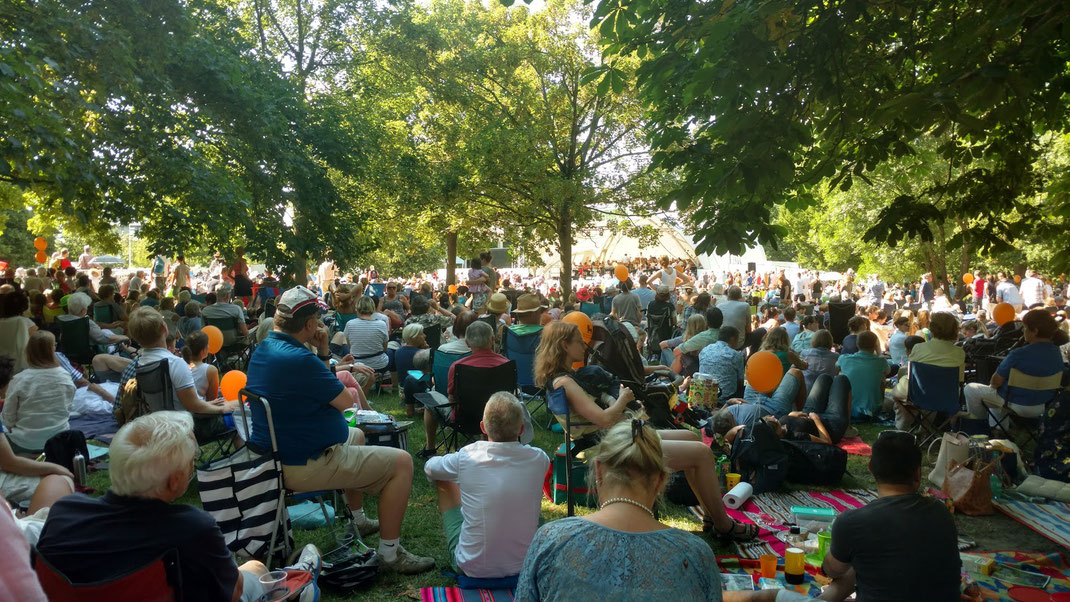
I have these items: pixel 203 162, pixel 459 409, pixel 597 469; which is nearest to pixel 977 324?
pixel 459 409

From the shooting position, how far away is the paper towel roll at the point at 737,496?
557 cm

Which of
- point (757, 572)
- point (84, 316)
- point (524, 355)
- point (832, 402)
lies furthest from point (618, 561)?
point (84, 316)

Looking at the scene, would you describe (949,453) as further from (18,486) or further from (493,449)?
(18,486)

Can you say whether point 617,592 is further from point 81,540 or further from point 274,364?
point 274,364

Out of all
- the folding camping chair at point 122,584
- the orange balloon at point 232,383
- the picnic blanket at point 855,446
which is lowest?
the picnic blanket at point 855,446

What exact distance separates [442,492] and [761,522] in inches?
93.7

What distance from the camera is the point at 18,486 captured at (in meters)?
4.19

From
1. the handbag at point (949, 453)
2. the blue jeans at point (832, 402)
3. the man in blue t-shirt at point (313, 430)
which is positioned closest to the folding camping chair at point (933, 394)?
the blue jeans at point (832, 402)

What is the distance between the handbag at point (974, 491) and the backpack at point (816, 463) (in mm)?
868

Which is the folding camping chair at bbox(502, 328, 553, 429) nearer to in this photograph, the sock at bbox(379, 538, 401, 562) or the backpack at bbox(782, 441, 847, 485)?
the backpack at bbox(782, 441, 847, 485)

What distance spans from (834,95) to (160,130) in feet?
26.4

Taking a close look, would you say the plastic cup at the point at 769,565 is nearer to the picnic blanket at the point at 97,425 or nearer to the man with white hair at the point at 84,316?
the picnic blanket at the point at 97,425

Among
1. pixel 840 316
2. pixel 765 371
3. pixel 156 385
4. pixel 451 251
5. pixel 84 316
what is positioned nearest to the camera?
pixel 156 385

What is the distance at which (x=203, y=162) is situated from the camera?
9820 mm
